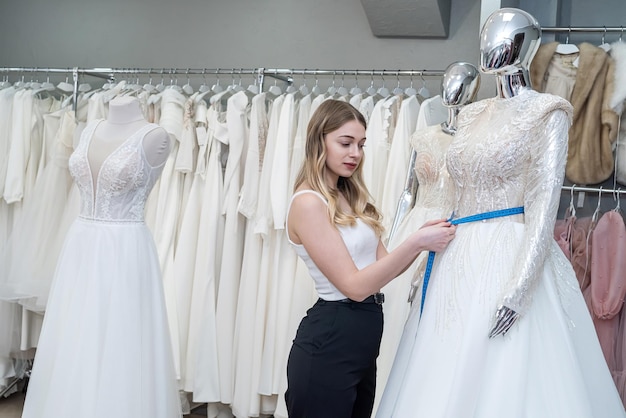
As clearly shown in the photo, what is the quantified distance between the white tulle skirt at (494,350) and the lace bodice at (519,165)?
0.06 metres

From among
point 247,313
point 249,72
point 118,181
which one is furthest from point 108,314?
point 249,72

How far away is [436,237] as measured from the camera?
198cm

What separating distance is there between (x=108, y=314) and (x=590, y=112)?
7.70 ft

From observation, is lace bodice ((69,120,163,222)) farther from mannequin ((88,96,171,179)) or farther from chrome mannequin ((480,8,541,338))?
chrome mannequin ((480,8,541,338))

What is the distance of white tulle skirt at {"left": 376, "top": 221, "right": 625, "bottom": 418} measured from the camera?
5.68 feet

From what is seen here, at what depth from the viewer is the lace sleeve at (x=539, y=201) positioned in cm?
178

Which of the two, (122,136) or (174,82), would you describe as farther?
(174,82)

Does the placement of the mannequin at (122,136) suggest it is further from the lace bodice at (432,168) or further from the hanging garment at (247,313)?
the lace bodice at (432,168)

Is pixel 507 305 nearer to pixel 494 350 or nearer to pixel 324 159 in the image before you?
pixel 494 350

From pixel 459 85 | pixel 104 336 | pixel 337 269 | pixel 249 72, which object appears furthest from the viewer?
pixel 249 72

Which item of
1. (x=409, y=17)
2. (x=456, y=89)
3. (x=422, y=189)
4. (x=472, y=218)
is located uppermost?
(x=409, y=17)

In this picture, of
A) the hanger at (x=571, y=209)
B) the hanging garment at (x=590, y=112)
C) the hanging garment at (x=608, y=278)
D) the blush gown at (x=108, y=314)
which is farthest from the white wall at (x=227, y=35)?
the blush gown at (x=108, y=314)

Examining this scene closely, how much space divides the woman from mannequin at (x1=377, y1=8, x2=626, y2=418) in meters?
0.14

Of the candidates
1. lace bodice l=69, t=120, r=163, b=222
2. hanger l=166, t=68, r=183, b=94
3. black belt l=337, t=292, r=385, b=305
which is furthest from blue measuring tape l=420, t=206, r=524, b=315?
hanger l=166, t=68, r=183, b=94
